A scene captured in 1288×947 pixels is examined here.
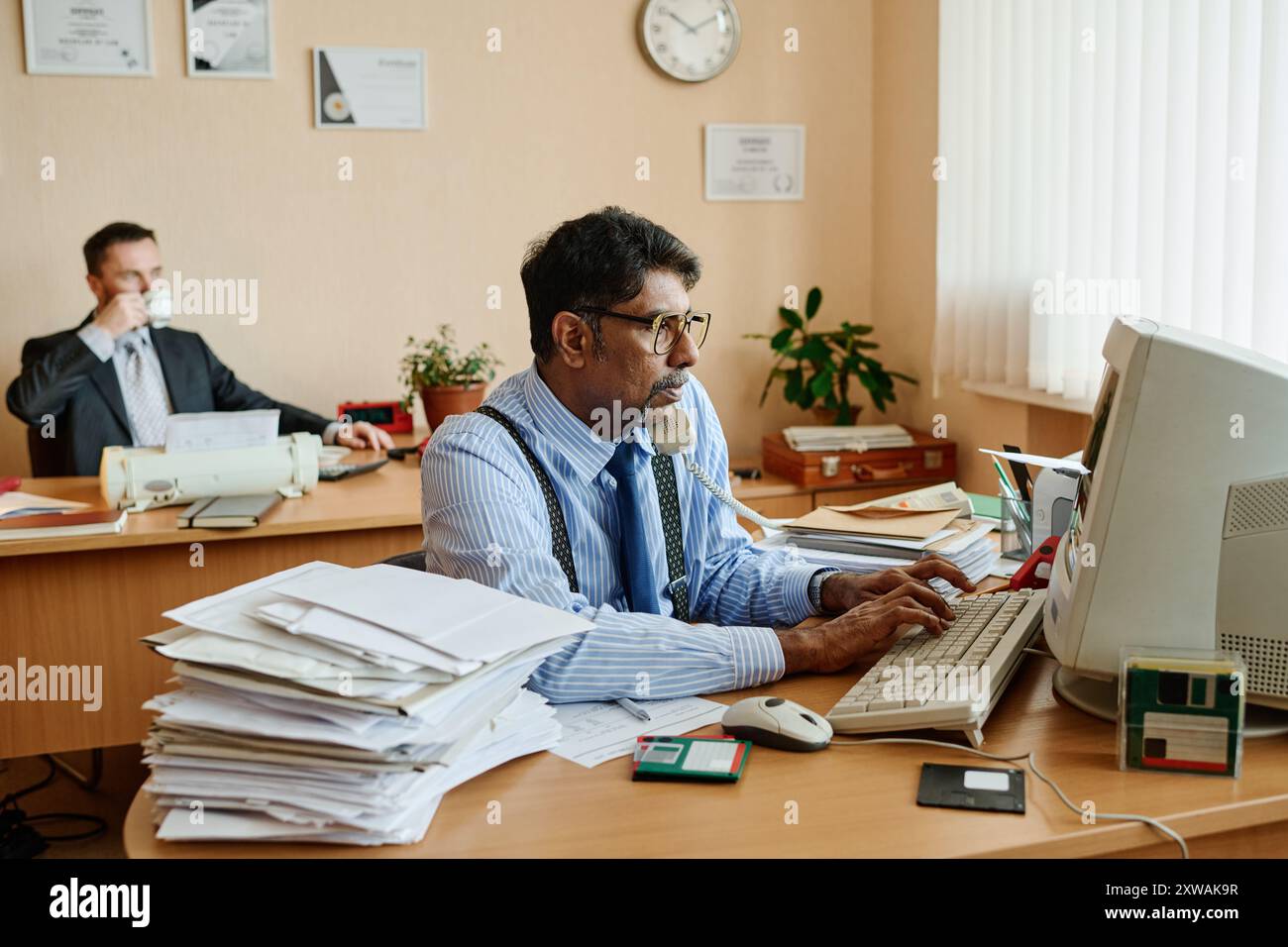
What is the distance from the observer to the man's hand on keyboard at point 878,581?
5.57 feet

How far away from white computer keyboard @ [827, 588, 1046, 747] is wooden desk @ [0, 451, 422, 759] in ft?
4.92

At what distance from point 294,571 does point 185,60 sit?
2.82 metres

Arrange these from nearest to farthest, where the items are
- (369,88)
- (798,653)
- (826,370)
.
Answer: (798,653) → (369,88) → (826,370)

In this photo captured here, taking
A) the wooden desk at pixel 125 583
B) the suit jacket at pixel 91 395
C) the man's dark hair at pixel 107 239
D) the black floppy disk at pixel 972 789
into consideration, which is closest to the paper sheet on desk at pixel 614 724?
the black floppy disk at pixel 972 789

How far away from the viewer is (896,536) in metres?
1.95

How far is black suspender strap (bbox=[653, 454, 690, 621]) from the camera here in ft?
6.13

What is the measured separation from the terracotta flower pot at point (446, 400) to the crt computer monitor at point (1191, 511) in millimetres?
2324

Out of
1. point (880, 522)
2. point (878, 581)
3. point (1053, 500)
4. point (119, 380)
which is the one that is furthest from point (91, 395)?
point (1053, 500)

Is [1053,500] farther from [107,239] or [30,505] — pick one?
[107,239]

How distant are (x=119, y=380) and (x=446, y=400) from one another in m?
1.01

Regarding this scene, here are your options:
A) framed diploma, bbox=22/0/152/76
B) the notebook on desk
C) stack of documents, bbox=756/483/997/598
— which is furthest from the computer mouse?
framed diploma, bbox=22/0/152/76

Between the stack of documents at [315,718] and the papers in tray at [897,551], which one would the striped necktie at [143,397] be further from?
the stack of documents at [315,718]

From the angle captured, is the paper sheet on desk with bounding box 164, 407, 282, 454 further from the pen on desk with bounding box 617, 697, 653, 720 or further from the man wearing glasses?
the pen on desk with bounding box 617, 697, 653, 720
